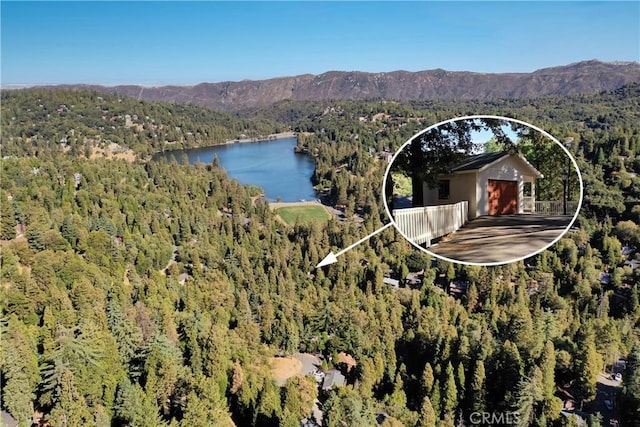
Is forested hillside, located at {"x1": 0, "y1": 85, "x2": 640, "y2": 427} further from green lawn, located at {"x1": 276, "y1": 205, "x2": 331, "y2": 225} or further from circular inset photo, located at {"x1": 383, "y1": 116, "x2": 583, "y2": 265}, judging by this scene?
green lawn, located at {"x1": 276, "y1": 205, "x2": 331, "y2": 225}

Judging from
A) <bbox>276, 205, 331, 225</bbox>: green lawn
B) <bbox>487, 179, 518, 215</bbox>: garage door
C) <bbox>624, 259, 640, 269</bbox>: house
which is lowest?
<bbox>624, 259, 640, 269</bbox>: house

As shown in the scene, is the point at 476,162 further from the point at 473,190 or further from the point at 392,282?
the point at 392,282

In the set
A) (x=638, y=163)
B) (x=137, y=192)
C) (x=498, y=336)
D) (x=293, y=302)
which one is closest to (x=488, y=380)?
(x=498, y=336)

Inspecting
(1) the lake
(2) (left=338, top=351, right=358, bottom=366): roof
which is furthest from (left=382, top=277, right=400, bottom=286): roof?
(1) the lake

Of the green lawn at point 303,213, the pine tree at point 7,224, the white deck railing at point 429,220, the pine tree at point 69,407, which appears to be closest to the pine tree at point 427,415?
the pine tree at point 69,407

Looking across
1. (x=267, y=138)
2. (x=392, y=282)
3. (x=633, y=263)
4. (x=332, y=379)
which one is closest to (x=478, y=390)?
(x=332, y=379)

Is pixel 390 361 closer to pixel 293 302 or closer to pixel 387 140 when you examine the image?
pixel 293 302

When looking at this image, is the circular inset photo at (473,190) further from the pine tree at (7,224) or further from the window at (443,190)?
the pine tree at (7,224)
